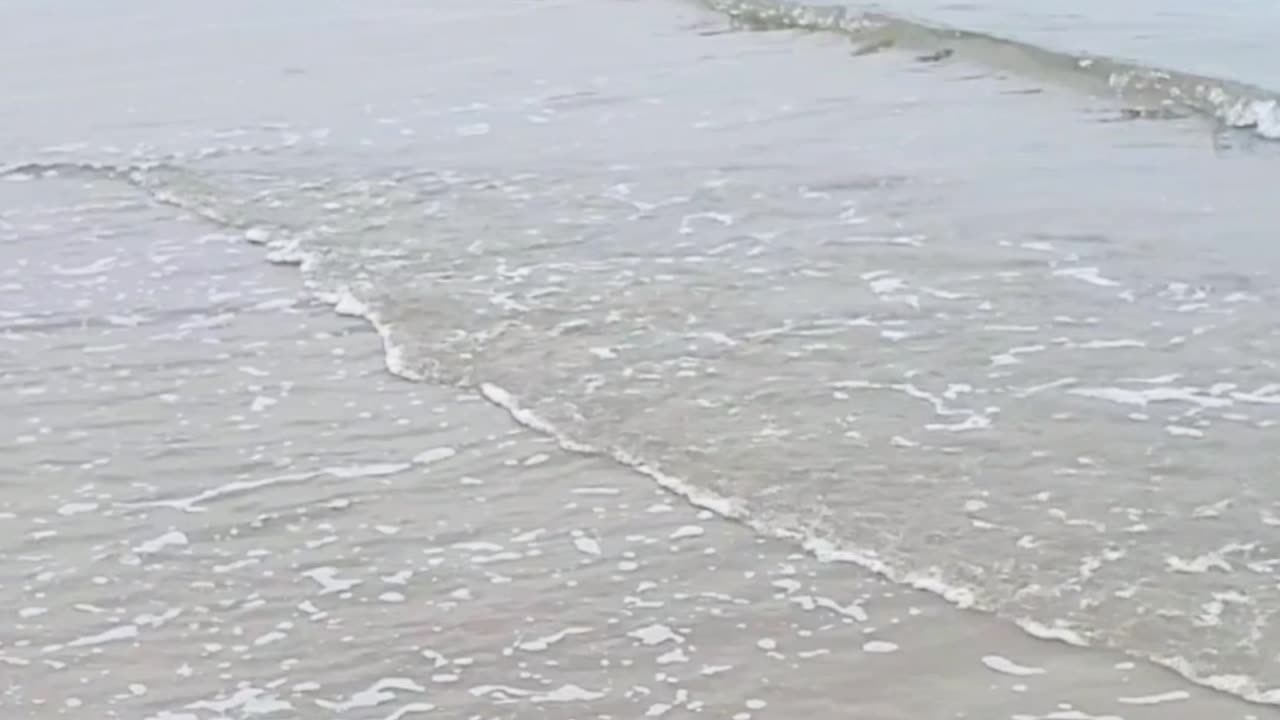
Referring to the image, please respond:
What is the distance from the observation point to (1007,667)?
525 cm

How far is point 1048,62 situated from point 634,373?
25.3ft

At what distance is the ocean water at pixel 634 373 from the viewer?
219 inches

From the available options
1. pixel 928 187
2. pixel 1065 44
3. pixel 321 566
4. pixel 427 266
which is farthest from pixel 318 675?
pixel 1065 44

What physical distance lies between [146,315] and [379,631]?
356cm

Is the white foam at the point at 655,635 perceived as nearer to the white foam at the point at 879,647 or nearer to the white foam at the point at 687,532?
the white foam at the point at 879,647

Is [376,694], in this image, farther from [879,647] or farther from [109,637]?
[879,647]

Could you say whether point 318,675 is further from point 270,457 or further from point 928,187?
point 928,187

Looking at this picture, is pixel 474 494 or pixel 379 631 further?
pixel 474 494

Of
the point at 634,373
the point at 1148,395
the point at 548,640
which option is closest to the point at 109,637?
the point at 548,640

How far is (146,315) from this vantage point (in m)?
8.71

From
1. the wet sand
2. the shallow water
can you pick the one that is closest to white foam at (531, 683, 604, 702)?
the wet sand

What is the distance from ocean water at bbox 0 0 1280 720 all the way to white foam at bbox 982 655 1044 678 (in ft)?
0.05

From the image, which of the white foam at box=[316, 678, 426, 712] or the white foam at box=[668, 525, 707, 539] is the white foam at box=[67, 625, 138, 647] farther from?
the white foam at box=[668, 525, 707, 539]

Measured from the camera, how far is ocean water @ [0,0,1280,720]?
556 cm
